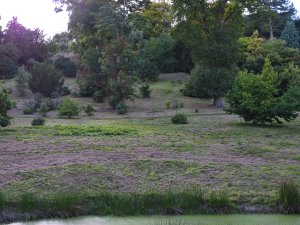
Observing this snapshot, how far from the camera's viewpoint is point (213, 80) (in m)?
32.7

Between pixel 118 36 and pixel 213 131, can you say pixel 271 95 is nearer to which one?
pixel 213 131

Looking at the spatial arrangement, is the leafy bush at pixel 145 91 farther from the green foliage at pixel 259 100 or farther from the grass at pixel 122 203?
the grass at pixel 122 203

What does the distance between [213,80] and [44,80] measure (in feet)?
39.2

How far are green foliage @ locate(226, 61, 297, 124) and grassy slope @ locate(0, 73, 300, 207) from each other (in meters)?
0.67

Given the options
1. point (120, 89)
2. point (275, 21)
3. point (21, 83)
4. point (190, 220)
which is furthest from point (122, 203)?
point (275, 21)

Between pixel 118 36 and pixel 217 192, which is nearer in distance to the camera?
pixel 217 192

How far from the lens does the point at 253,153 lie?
1600cm

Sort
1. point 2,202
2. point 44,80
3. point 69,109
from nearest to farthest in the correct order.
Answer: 1. point 2,202
2. point 69,109
3. point 44,80

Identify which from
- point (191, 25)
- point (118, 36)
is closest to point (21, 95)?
point (118, 36)

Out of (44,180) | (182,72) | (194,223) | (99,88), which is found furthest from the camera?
(182,72)

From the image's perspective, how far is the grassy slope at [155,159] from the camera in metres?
12.0

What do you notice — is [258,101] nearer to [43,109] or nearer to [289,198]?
[289,198]

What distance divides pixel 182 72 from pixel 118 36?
48.7ft

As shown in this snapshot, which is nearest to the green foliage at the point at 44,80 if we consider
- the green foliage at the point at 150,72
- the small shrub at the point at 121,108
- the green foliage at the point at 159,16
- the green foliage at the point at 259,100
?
the small shrub at the point at 121,108
